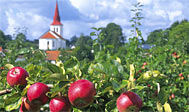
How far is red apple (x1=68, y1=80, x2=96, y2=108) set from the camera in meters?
0.80

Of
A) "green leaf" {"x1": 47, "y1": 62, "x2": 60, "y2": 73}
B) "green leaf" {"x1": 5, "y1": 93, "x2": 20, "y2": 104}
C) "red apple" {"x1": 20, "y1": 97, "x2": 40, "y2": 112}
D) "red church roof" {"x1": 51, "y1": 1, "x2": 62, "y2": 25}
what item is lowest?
"red apple" {"x1": 20, "y1": 97, "x2": 40, "y2": 112}

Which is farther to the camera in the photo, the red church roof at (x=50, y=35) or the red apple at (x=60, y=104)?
the red church roof at (x=50, y=35)

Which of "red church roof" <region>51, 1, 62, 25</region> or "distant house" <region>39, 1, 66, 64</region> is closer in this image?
"red church roof" <region>51, 1, 62, 25</region>

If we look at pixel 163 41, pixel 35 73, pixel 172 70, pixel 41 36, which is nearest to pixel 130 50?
pixel 172 70

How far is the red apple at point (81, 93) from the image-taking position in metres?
0.80

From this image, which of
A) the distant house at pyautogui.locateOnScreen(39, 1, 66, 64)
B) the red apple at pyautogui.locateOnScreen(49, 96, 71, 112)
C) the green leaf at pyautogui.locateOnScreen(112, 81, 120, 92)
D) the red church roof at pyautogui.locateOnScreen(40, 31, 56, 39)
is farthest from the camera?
the red church roof at pyautogui.locateOnScreen(40, 31, 56, 39)

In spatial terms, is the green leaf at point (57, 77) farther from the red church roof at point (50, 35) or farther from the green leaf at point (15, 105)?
the red church roof at point (50, 35)

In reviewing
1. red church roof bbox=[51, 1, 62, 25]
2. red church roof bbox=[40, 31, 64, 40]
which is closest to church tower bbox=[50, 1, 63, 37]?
red church roof bbox=[51, 1, 62, 25]

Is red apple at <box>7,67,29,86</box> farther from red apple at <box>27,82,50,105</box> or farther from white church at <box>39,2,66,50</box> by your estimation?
white church at <box>39,2,66,50</box>

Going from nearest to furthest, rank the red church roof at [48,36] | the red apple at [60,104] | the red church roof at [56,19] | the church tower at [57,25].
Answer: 1. the red apple at [60,104]
2. the red church roof at [56,19]
3. the church tower at [57,25]
4. the red church roof at [48,36]

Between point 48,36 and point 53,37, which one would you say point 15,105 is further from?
point 48,36

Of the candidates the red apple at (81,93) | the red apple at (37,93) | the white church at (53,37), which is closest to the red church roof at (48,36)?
the white church at (53,37)

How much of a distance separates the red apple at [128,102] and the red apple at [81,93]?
0.33ft

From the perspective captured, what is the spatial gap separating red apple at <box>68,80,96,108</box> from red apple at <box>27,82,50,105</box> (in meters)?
0.15
